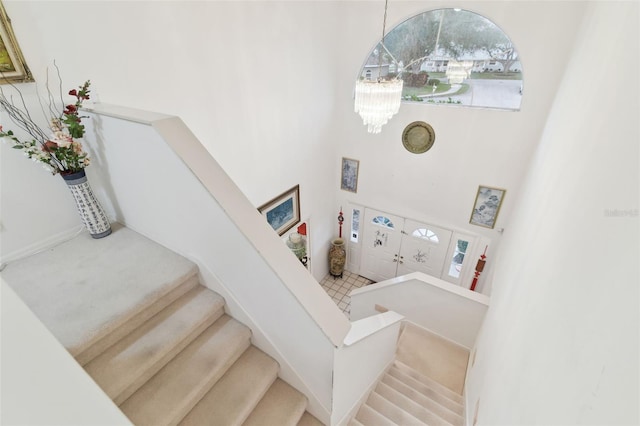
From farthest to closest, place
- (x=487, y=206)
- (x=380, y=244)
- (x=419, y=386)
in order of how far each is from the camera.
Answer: (x=380, y=244), (x=487, y=206), (x=419, y=386)

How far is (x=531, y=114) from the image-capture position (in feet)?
12.4

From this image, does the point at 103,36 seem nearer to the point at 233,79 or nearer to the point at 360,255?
the point at 233,79

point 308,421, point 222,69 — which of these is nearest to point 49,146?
point 222,69

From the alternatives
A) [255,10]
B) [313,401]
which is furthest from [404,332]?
[255,10]

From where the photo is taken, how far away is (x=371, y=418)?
7.84 feet

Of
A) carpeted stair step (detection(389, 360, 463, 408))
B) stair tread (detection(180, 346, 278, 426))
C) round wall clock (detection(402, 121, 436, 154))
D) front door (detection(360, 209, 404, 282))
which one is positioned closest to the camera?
stair tread (detection(180, 346, 278, 426))

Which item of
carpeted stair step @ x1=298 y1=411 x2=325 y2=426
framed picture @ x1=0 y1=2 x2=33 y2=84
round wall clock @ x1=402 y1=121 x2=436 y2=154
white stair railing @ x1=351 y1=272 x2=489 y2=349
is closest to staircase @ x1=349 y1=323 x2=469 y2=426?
white stair railing @ x1=351 y1=272 x2=489 y2=349

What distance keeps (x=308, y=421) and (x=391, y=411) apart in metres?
1.03

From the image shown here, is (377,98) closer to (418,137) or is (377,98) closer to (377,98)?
(377,98)

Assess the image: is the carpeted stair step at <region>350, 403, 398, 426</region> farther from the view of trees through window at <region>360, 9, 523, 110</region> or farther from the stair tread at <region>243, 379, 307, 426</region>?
the view of trees through window at <region>360, 9, 523, 110</region>

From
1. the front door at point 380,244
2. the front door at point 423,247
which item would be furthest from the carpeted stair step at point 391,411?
the front door at point 380,244

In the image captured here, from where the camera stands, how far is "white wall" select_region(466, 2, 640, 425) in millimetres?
791

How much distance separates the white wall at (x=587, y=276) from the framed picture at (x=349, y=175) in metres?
3.54

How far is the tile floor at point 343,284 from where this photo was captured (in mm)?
5852
